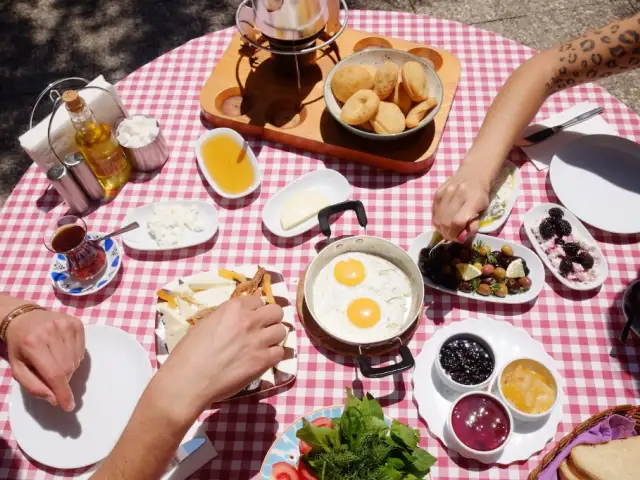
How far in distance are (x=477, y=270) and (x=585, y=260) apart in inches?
15.6

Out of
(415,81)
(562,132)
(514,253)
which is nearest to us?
→ (514,253)

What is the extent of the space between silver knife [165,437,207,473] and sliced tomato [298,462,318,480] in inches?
12.5

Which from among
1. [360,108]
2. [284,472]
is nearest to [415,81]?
[360,108]

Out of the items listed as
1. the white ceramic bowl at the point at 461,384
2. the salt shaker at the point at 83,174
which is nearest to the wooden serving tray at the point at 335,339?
the white ceramic bowl at the point at 461,384

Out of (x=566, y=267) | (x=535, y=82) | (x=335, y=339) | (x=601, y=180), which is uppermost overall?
(x=535, y=82)

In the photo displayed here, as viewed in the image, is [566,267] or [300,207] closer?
[566,267]

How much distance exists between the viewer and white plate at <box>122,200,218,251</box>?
1860mm

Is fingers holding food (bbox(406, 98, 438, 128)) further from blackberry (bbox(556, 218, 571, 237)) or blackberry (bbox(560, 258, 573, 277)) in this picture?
blackberry (bbox(560, 258, 573, 277))

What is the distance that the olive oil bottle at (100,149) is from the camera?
1796 mm

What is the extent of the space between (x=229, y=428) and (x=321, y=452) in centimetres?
38

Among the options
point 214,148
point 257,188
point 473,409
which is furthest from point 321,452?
point 214,148

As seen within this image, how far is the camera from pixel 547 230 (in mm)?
1798

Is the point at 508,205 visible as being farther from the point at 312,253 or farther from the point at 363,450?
the point at 363,450

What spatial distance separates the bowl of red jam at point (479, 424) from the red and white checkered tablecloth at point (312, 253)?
0.33ft
